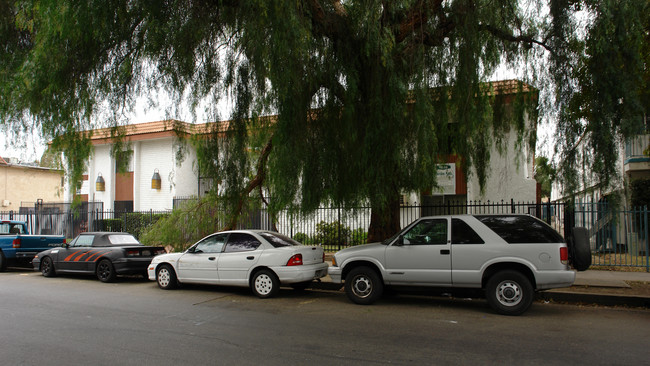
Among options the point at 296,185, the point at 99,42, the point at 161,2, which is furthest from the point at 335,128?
the point at 99,42

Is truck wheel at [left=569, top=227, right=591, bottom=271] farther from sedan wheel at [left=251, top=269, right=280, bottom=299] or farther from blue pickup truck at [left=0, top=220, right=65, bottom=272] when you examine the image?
blue pickup truck at [left=0, top=220, right=65, bottom=272]

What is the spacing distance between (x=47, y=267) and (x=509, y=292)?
41.7ft

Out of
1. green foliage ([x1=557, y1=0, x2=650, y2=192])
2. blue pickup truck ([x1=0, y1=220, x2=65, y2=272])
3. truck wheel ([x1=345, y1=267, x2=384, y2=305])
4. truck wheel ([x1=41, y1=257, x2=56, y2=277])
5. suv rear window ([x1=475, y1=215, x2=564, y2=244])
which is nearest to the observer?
green foliage ([x1=557, y1=0, x2=650, y2=192])

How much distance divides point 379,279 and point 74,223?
62.0 ft

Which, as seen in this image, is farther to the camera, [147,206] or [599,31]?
[147,206]

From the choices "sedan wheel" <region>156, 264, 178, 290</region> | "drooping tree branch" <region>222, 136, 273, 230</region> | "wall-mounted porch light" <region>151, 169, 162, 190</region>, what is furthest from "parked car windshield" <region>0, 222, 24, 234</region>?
"drooping tree branch" <region>222, 136, 273, 230</region>

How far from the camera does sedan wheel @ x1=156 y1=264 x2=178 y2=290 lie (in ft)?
35.0

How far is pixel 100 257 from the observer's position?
12141 millimetres

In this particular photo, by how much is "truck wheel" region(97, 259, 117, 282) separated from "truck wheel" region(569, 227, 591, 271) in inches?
433

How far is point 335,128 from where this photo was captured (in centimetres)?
881

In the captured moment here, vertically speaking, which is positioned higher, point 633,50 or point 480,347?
point 633,50

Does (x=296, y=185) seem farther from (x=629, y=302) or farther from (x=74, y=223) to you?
(x=74, y=223)

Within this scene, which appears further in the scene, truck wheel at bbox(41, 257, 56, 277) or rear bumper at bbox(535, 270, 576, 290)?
truck wheel at bbox(41, 257, 56, 277)

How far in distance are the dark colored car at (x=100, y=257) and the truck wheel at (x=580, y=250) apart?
10376mm
